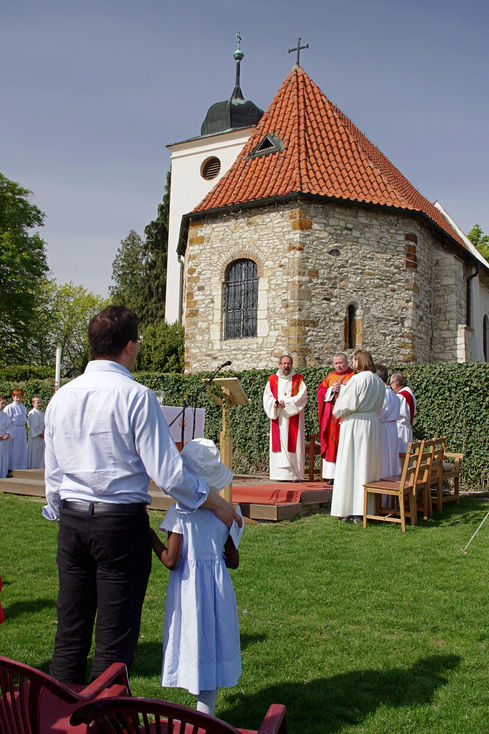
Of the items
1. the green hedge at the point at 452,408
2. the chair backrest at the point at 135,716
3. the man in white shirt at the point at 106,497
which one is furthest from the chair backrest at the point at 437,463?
the chair backrest at the point at 135,716

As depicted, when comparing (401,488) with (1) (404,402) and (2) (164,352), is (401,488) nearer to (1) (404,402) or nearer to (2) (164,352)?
(1) (404,402)

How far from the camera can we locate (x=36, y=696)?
182 cm

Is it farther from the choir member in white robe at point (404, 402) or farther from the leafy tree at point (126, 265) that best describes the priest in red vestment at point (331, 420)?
the leafy tree at point (126, 265)

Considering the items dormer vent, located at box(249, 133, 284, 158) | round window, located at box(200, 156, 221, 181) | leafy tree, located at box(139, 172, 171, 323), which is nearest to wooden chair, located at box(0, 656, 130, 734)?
dormer vent, located at box(249, 133, 284, 158)

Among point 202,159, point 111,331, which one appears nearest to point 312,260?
point 111,331

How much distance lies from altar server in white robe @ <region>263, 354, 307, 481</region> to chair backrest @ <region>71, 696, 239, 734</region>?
8.87 metres

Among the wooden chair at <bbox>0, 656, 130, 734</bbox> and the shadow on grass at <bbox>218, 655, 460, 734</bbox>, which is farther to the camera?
the shadow on grass at <bbox>218, 655, 460, 734</bbox>

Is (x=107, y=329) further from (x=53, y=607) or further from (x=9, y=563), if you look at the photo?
(x=9, y=563)

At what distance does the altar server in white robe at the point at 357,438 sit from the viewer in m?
8.27

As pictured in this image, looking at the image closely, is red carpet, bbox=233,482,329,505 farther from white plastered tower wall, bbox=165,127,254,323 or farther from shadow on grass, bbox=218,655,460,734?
white plastered tower wall, bbox=165,127,254,323

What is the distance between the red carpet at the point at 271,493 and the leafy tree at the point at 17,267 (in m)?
24.9

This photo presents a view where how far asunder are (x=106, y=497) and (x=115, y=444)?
24cm

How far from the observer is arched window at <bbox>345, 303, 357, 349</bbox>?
17.4m

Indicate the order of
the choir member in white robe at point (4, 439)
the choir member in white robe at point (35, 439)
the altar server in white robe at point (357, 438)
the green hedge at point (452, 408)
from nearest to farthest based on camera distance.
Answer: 1. the altar server in white robe at point (357, 438)
2. the green hedge at point (452, 408)
3. the choir member in white robe at point (4, 439)
4. the choir member in white robe at point (35, 439)
